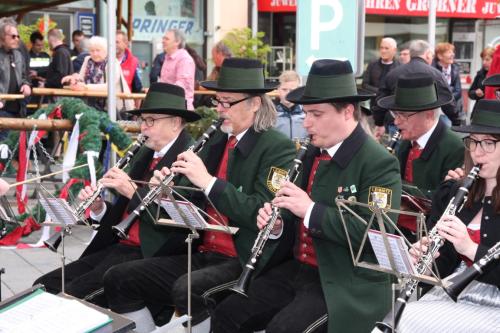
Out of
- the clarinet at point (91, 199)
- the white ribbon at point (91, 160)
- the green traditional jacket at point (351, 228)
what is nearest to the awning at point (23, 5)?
the white ribbon at point (91, 160)

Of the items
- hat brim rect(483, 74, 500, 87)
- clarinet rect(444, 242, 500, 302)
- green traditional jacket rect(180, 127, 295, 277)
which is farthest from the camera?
hat brim rect(483, 74, 500, 87)

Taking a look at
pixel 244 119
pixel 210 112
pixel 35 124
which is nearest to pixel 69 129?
pixel 35 124

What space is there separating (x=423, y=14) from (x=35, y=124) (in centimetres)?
1356

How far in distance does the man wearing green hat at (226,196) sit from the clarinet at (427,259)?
96 centimetres

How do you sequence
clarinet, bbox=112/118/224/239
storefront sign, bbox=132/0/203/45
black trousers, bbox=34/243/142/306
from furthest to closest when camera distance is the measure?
1. storefront sign, bbox=132/0/203/45
2. black trousers, bbox=34/243/142/306
3. clarinet, bbox=112/118/224/239

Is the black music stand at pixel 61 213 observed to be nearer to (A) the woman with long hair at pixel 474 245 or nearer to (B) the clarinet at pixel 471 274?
(A) the woman with long hair at pixel 474 245

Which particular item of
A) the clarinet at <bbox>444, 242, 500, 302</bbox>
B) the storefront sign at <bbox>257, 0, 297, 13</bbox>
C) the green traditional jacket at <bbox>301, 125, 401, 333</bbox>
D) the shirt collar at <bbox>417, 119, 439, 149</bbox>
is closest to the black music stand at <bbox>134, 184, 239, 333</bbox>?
the green traditional jacket at <bbox>301, 125, 401, 333</bbox>

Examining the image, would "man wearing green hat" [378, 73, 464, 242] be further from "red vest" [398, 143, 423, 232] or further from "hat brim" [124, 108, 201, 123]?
"hat brim" [124, 108, 201, 123]

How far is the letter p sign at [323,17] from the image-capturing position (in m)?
6.27

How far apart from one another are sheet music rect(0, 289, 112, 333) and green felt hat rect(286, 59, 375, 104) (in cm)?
153

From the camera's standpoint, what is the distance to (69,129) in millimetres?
7836

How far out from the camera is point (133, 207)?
16.3 ft

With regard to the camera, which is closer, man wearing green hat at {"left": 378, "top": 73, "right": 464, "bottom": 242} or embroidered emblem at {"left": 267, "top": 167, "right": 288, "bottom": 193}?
embroidered emblem at {"left": 267, "top": 167, "right": 288, "bottom": 193}

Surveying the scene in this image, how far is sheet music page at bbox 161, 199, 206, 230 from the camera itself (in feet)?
13.7
